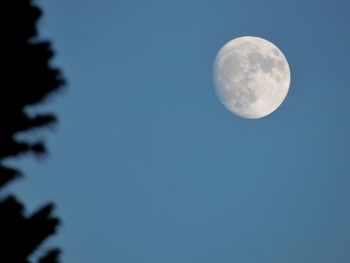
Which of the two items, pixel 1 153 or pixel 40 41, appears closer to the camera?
pixel 1 153

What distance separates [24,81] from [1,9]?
1163 mm

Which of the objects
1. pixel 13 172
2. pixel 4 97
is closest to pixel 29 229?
pixel 13 172

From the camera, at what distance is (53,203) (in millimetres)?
7461

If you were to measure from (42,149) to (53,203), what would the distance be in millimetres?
876

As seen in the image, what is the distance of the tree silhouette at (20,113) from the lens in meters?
7.10

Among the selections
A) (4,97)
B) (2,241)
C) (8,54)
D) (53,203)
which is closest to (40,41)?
(8,54)

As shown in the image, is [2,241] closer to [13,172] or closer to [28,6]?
[13,172]

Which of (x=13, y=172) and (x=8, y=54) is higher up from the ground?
(x=8, y=54)

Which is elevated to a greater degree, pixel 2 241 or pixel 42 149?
pixel 42 149

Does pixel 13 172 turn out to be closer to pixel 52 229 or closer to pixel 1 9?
pixel 52 229

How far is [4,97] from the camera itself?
7.20m

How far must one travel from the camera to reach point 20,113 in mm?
7301

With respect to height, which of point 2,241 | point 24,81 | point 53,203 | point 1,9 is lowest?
point 2,241

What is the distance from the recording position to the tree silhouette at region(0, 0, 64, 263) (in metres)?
7.10
